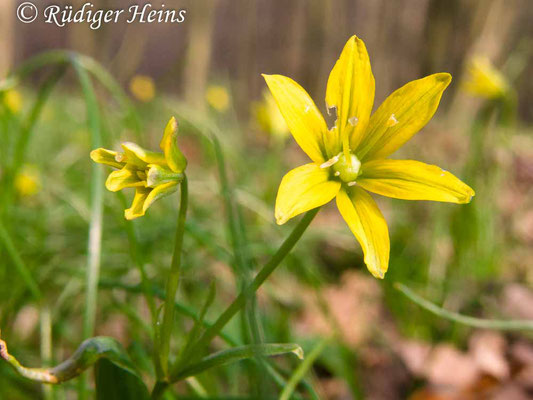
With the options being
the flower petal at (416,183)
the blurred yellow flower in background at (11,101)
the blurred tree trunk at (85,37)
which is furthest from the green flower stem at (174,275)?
the blurred tree trunk at (85,37)

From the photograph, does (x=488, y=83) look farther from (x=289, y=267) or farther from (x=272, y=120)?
(x=289, y=267)

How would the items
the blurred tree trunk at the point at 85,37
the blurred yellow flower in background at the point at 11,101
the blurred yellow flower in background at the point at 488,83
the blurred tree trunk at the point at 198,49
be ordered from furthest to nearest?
the blurred tree trunk at the point at 198,49 < the blurred tree trunk at the point at 85,37 < the blurred yellow flower in background at the point at 488,83 < the blurred yellow flower in background at the point at 11,101

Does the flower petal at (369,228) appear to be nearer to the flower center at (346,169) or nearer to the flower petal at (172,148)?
the flower center at (346,169)

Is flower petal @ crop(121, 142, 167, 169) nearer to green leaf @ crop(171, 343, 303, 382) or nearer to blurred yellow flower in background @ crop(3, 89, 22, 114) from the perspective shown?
green leaf @ crop(171, 343, 303, 382)

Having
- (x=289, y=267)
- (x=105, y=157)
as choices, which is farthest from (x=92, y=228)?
(x=289, y=267)

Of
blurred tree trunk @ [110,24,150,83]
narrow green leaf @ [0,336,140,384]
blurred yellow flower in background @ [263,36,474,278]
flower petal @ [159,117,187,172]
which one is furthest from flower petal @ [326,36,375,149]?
blurred tree trunk @ [110,24,150,83]

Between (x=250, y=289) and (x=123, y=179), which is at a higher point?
(x=123, y=179)
